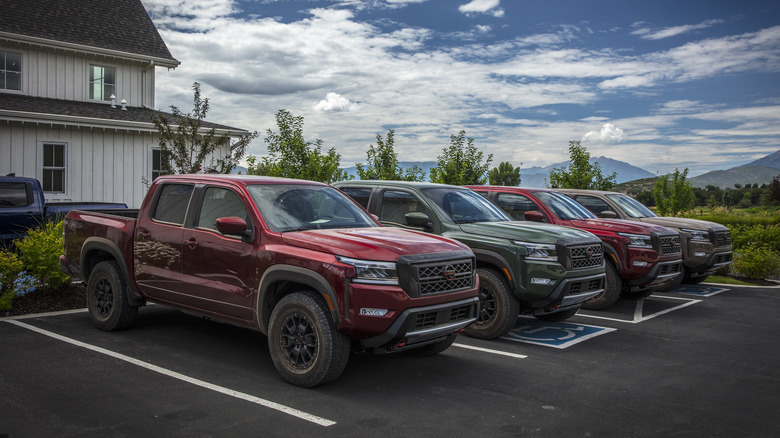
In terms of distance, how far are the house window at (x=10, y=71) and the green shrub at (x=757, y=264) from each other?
20753 mm

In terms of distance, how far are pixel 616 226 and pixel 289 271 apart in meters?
6.72

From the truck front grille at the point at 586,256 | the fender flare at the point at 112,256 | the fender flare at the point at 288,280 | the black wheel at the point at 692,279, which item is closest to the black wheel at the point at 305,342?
the fender flare at the point at 288,280

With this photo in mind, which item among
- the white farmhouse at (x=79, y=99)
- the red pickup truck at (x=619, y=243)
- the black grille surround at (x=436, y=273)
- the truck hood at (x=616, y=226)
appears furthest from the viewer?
the white farmhouse at (x=79, y=99)

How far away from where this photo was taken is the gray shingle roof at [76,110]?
16.3 meters

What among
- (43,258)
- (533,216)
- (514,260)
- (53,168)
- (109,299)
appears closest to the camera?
(109,299)

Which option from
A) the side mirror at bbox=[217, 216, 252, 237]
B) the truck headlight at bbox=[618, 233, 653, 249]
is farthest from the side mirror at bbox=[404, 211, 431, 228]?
the truck headlight at bbox=[618, 233, 653, 249]

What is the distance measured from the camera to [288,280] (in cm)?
555

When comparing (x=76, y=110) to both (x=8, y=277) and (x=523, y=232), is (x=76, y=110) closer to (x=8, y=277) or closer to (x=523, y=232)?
(x=8, y=277)

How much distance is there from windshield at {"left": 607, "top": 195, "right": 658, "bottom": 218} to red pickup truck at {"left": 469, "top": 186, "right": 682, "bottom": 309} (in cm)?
160

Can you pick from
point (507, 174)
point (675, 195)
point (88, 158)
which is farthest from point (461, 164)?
point (507, 174)

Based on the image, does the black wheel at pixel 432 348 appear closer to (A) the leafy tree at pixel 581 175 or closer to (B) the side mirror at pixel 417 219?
(B) the side mirror at pixel 417 219

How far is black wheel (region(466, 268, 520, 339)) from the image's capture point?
24.3 feet

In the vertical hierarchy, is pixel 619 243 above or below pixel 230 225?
below

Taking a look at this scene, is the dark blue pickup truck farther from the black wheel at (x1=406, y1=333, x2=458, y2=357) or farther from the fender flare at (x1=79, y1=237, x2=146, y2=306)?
the black wheel at (x1=406, y1=333, x2=458, y2=357)
